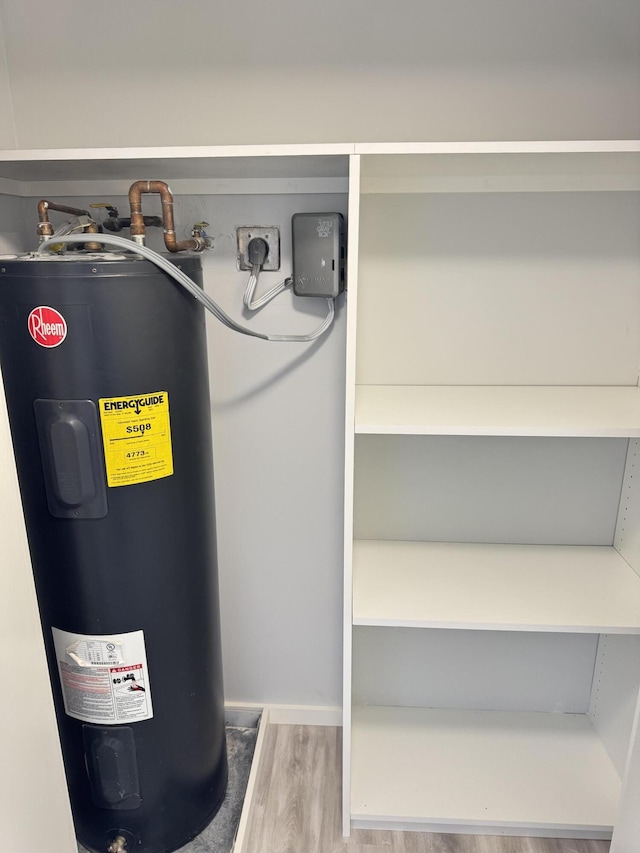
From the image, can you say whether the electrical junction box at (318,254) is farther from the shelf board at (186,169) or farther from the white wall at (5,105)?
the white wall at (5,105)

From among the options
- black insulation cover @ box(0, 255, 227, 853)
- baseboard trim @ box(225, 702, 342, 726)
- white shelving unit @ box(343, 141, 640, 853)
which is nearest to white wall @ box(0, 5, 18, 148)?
black insulation cover @ box(0, 255, 227, 853)

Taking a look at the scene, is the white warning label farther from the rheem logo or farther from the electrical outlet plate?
the electrical outlet plate

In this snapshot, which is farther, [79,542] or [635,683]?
[635,683]

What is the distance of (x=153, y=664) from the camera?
122 centimetres

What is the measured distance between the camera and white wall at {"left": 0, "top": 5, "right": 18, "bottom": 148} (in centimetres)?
134

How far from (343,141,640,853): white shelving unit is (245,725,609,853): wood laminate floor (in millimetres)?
31

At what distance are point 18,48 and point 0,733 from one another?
1359 mm

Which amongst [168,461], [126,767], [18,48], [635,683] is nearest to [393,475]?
[168,461]

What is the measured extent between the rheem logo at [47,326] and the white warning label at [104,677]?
564 mm

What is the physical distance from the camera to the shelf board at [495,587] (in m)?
1.28

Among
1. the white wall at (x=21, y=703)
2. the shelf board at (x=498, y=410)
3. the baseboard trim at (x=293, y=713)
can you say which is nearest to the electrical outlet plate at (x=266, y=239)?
the shelf board at (x=498, y=410)

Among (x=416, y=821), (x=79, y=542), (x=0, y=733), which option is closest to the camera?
(x=0, y=733)

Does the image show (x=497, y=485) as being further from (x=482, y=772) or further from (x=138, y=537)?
(x=138, y=537)

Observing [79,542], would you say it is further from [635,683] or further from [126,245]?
[635,683]
